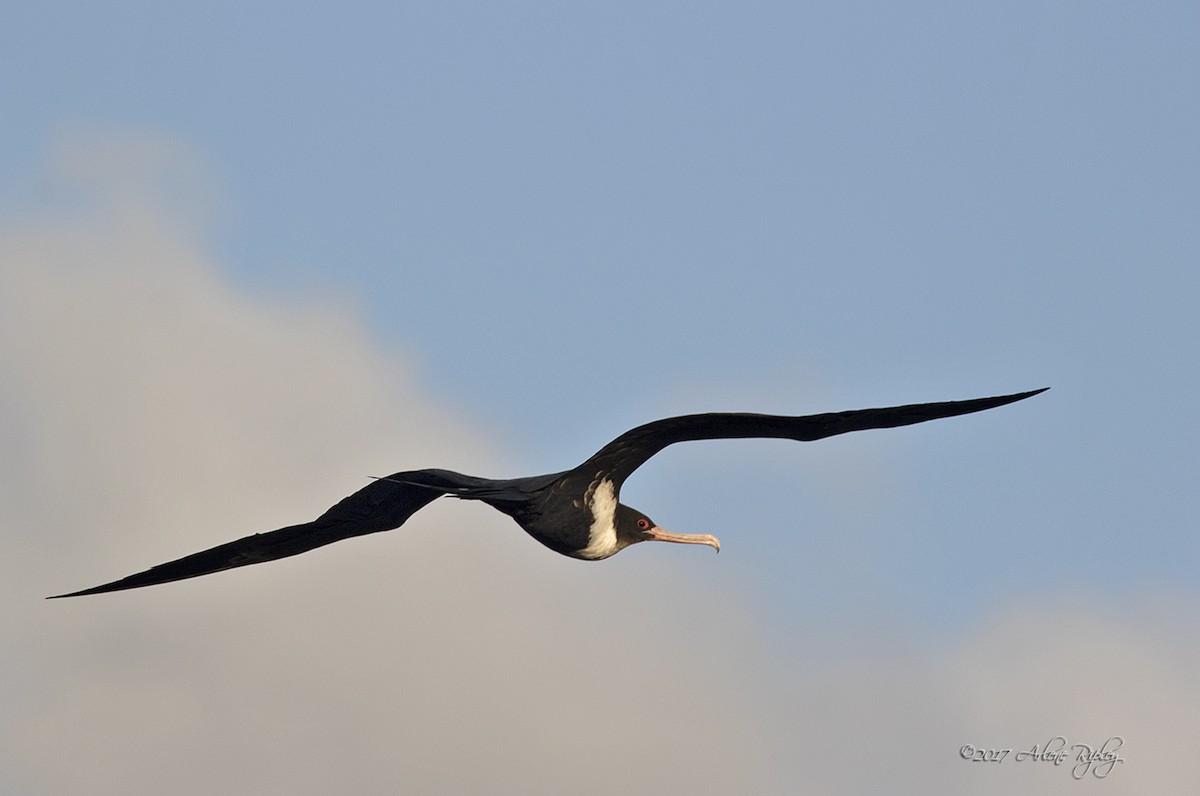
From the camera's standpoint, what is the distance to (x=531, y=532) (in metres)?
12.4

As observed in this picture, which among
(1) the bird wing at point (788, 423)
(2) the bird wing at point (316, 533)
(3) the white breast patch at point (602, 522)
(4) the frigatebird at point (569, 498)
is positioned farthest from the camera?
(2) the bird wing at point (316, 533)

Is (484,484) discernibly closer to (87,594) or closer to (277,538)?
(277,538)

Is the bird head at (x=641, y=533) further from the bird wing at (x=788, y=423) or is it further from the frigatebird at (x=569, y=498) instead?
the bird wing at (x=788, y=423)

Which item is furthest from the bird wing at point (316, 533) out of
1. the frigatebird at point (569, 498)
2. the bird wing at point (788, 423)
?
the bird wing at point (788, 423)

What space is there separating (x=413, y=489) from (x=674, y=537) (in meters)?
2.25

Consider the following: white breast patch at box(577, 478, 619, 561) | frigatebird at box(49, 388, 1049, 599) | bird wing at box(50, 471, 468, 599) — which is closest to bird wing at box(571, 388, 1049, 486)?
frigatebird at box(49, 388, 1049, 599)

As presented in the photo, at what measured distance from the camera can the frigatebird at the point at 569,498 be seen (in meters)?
11.0

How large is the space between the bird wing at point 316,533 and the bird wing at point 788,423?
231cm

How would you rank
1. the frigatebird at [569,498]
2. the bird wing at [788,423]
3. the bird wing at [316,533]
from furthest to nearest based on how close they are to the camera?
the bird wing at [316,533]
the frigatebird at [569,498]
the bird wing at [788,423]

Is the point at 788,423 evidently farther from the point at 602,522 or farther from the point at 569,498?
the point at 602,522

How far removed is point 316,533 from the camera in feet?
43.6

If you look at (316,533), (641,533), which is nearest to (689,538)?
(641,533)

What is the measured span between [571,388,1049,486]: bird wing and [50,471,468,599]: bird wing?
2314mm

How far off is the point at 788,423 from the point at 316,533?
4583 mm
